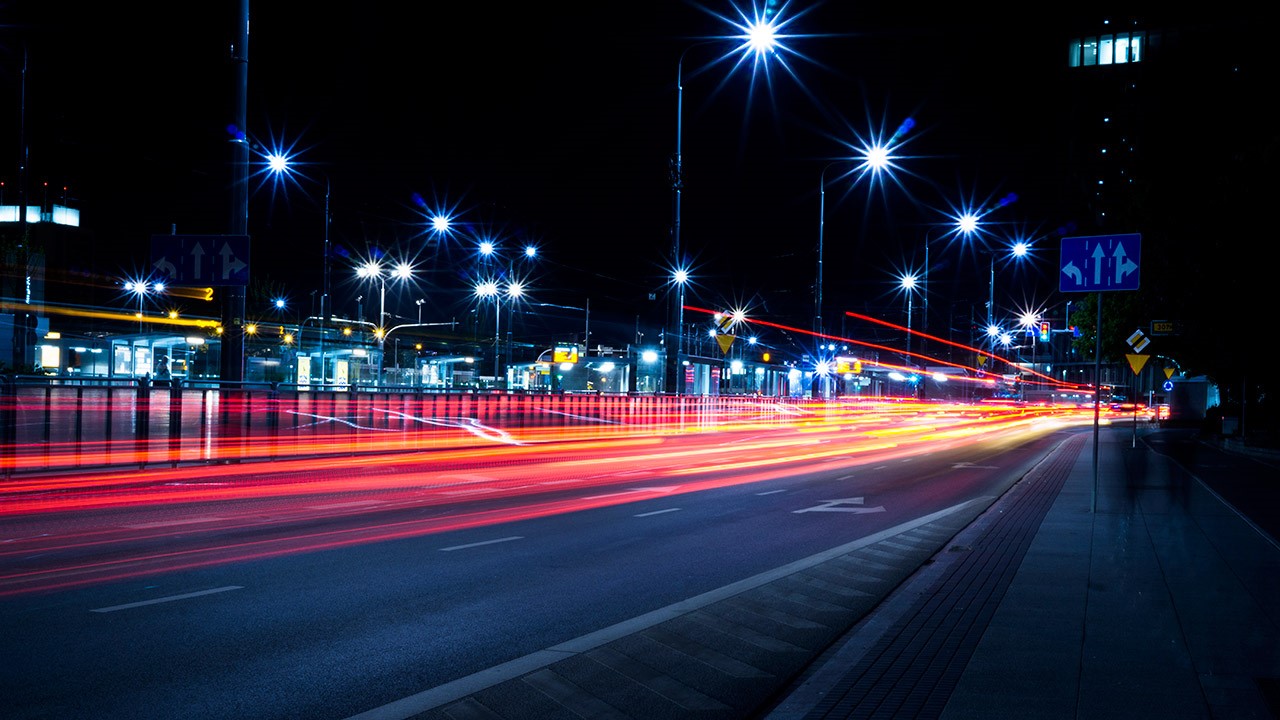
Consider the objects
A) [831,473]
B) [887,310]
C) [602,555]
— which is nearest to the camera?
[602,555]

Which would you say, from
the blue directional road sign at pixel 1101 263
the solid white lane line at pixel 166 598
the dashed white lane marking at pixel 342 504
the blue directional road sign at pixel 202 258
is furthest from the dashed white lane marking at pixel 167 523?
the blue directional road sign at pixel 1101 263

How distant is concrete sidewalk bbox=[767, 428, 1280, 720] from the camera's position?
17.7ft

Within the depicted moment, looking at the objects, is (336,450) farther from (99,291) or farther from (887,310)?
(887,310)

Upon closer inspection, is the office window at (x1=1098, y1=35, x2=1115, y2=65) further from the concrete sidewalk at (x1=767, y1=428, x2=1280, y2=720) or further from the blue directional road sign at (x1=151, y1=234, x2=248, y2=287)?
the blue directional road sign at (x1=151, y1=234, x2=248, y2=287)

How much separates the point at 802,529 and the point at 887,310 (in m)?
72.4

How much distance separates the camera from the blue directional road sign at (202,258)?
16703 millimetres

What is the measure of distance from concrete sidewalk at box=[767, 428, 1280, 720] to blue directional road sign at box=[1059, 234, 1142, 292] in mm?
3214

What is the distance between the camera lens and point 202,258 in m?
16.8

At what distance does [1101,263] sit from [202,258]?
14.3 m

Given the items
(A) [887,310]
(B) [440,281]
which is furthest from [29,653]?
(A) [887,310]

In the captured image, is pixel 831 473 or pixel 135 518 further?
pixel 831 473

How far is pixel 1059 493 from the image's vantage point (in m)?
17.1

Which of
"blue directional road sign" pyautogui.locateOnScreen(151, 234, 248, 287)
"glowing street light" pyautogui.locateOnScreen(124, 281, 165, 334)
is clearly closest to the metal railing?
"blue directional road sign" pyautogui.locateOnScreen(151, 234, 248, 287)

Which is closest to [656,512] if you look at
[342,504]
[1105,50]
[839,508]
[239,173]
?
[839,508]
